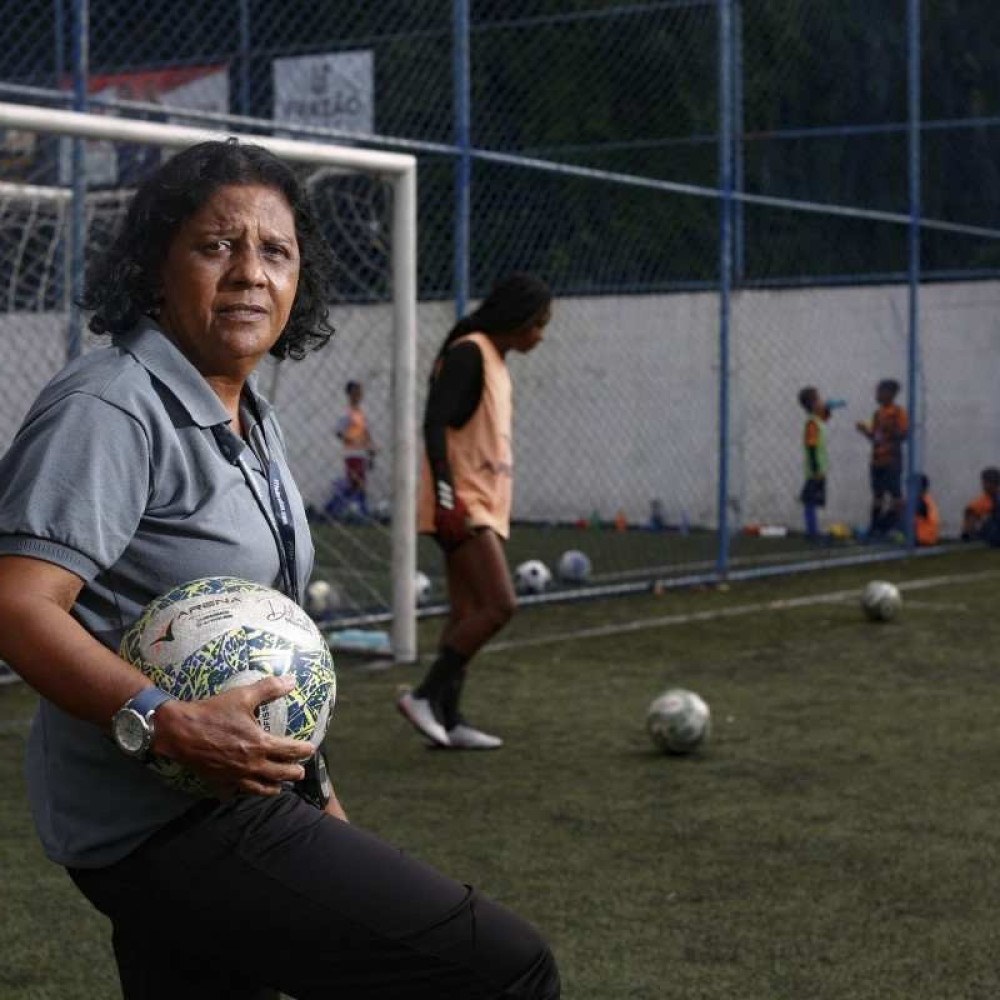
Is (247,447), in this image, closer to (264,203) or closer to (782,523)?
(264,203)

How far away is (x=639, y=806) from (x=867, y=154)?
625 inches

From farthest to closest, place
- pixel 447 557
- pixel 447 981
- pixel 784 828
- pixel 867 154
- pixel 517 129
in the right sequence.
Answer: pixel 517 129 → pixel 867 154 → pixel 447 557 → pixel 784 828 → pixel 447 981

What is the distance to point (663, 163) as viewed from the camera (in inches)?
868

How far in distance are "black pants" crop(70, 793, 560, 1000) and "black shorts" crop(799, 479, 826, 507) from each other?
16.2 m

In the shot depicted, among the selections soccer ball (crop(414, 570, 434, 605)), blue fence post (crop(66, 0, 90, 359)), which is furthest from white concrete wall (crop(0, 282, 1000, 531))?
→ blue fence post (crop(66, 0, 90, 359))

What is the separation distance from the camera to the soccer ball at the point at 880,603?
1159cm

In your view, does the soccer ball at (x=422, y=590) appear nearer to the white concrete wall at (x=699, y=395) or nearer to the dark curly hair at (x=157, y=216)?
the white concrete wall at (x=699, y=395)

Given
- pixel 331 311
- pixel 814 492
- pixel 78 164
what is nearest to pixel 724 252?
pixel 331 311

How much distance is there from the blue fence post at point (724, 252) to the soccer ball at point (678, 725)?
6.05 metres

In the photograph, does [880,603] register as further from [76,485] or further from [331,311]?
[76,485]

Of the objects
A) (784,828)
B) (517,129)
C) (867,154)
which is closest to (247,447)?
(784,828)

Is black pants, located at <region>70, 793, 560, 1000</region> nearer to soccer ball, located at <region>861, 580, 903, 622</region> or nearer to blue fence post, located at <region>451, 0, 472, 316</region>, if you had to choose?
blue fence post, located at <region>451, 0, 472, 316</region>

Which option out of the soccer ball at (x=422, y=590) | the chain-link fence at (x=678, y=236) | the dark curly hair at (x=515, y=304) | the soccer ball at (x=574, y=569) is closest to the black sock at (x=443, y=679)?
the dark curly hair at (x=515, y=304)

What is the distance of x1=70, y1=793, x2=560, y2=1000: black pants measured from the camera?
2387 millimetres
